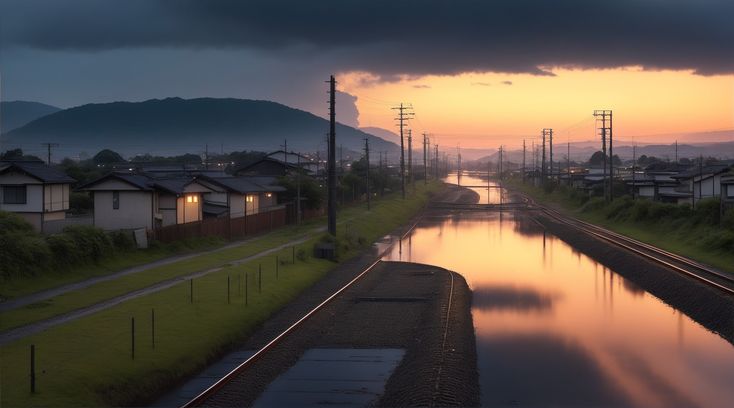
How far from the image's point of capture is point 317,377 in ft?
57.7

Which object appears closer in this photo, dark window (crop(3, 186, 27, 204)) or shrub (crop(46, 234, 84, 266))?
shrub (crop(46, 234, 84, 266))

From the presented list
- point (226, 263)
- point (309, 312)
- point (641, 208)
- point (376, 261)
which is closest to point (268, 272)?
point (226, 263)

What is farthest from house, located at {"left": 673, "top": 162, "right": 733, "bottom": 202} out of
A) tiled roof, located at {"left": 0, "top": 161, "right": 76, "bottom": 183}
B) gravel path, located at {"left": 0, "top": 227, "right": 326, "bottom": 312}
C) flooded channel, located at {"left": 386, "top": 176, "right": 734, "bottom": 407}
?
tiled roof, located at {"left": 0, "top": 161, "right": 76, "bottom": 183}

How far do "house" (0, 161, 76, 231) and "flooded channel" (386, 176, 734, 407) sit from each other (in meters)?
20.3

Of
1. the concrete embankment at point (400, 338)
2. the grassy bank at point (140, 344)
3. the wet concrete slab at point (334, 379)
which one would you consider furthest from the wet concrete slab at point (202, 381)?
the wet concrete slab at point (334, 379)

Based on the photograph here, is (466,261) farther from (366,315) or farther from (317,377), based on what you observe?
(317,377)

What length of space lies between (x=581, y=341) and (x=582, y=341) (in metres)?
0.03

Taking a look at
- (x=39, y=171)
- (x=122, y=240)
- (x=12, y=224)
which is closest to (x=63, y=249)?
(x=122, y=240)

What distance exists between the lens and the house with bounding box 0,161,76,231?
40875mm

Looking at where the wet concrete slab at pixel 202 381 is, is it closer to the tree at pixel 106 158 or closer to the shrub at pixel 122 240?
the shrub at pixel 122 240

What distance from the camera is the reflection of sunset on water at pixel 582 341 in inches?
669

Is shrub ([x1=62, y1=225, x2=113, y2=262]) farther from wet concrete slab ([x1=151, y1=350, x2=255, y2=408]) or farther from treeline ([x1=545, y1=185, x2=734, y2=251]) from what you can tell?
treeline ([x1=545, y1=185, x2=734, y2=251])

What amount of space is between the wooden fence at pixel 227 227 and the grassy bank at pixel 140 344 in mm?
8952

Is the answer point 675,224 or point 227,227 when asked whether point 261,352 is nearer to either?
point 227,227
